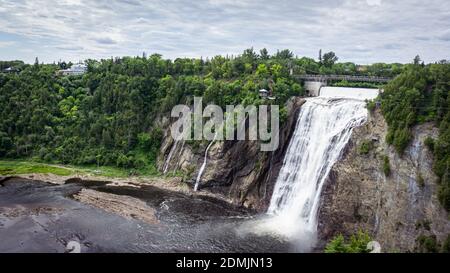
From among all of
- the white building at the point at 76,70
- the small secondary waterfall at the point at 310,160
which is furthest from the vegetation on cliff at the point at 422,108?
the white building at the point at 76,70

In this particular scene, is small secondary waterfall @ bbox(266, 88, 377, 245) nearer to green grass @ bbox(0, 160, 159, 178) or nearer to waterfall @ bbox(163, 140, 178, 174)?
waterfall @ bbox(163, 140, 178, 174)

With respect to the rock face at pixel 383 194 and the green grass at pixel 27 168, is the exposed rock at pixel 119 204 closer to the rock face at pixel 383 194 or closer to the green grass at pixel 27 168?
the green grass at pixel 27 168

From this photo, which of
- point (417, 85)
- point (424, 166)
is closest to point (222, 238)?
point (424, 166)

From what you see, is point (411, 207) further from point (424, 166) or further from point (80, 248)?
point (80, 248)

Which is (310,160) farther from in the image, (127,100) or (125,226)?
(127,100)

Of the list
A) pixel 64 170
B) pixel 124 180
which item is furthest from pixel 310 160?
pixel 64 170
